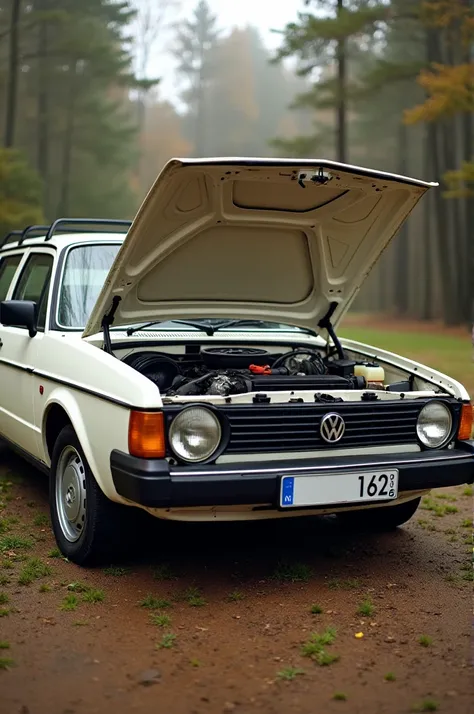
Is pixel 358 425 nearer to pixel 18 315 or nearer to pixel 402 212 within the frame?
pixel 402 212

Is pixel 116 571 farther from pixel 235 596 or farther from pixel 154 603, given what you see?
pixel 235 596

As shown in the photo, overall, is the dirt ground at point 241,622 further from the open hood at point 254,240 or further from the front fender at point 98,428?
the open hood at point 254,240

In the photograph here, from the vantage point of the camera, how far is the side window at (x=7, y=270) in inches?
233

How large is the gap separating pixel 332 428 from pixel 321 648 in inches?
42.5

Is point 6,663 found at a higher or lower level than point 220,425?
lower

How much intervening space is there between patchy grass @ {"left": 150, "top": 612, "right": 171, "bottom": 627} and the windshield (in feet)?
6.28

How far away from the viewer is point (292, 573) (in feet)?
13.4

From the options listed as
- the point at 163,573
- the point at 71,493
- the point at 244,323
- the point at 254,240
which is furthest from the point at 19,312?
the point at 163,573

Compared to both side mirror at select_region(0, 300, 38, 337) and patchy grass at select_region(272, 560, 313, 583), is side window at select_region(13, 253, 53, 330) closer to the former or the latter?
side mirror at select_region(0, 300, 38, 337)

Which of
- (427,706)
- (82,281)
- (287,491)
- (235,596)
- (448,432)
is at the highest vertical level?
(82,281)

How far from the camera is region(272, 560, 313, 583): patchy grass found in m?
4.04

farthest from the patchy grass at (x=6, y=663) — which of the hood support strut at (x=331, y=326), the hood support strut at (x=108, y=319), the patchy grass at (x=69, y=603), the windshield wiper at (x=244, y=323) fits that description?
the hood support strut at (x=331, y=326)

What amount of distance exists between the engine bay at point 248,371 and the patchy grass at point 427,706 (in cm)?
170

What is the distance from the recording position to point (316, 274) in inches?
204
